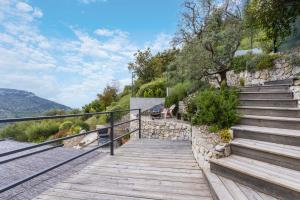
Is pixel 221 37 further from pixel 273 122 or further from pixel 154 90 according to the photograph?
pixel 154 90

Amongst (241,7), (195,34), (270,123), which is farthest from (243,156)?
(241,7)

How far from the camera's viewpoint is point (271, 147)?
2.68 meters

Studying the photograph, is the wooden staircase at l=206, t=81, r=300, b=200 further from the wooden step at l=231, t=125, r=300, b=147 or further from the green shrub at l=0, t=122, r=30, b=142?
the green shrub at l=0, t=122, r=30, b=142

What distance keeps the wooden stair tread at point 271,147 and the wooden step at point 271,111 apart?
0.95m

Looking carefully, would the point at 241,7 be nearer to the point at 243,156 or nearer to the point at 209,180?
the point at 243,156

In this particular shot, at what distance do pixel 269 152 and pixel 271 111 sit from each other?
1.47m

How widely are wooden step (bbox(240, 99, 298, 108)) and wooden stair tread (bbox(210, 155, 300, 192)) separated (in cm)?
187

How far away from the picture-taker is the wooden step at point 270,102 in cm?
397

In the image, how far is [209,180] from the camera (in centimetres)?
257

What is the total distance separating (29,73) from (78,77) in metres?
2.69

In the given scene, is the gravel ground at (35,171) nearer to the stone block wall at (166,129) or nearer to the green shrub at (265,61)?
→ the stone block wall at (166,129)

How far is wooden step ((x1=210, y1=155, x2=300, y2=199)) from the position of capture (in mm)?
1966

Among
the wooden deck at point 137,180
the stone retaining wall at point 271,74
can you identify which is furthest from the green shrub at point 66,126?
the wooden deck at point 137,180

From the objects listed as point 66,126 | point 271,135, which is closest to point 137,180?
point 271,135
